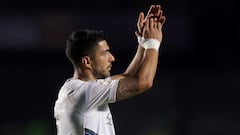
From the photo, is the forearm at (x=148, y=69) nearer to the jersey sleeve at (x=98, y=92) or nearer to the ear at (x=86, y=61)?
the jersey sleeve at (x=98, y=92)

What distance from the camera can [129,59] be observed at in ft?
21.6

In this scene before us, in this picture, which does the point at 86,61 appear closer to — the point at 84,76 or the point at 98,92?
the point at 84,76

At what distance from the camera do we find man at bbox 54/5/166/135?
3082 millimetres

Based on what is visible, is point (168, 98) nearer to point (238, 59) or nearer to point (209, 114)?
point (209, 114)

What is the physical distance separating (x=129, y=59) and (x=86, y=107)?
342cm

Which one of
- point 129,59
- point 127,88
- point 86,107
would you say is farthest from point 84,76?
point 129,59

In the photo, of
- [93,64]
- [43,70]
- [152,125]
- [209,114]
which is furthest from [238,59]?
[93,64]

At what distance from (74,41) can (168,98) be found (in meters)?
3.35

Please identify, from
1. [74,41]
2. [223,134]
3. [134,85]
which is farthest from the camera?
[223,134]

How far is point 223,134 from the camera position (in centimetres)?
650

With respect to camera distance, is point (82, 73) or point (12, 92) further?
point (12, 92)

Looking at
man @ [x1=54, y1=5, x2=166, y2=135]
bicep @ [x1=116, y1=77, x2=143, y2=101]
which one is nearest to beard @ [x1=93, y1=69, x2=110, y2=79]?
man @ [x1=54, y1=5, x2=166, y2=135]

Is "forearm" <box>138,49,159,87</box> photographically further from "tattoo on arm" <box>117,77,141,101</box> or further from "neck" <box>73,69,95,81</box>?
"neck" <box>73,69,95,81</box>

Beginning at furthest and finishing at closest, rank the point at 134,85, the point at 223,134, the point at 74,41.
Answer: the point at 223,134
the point at 74,41
the point at 134,85
